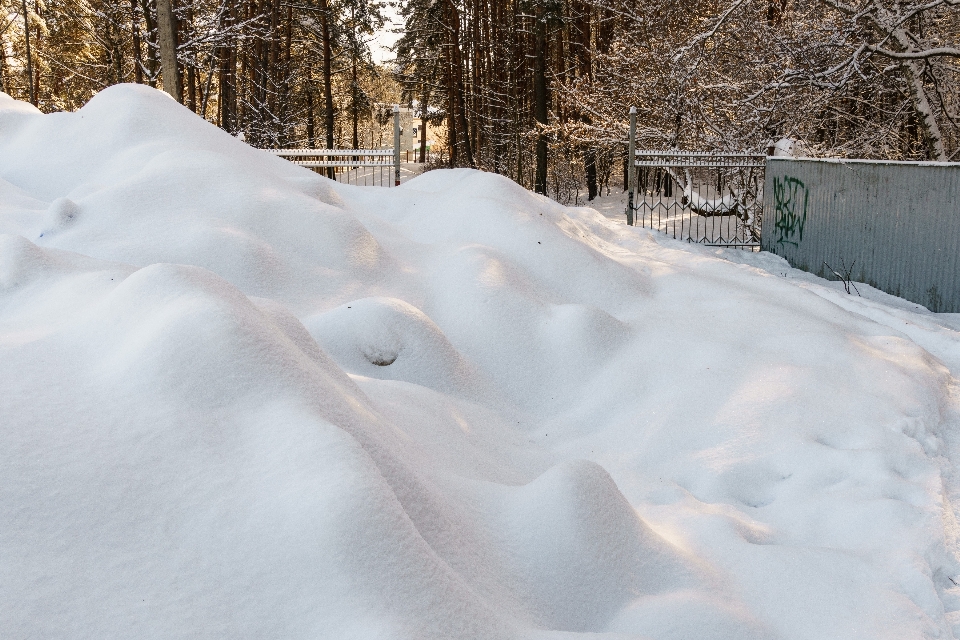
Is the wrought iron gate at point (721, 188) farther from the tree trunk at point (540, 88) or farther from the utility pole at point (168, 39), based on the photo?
the utility pole at point (168, 39)

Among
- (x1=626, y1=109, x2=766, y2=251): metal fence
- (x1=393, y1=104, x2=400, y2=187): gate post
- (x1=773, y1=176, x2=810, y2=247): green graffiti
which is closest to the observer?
(x1=773, y1=176, x2=810, y2=247): green graffiti

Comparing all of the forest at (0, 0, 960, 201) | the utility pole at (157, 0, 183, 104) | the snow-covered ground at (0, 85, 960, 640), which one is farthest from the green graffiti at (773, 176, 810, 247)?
the utility pole at (157, 0, 183, 104)

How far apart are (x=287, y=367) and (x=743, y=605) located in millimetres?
1751

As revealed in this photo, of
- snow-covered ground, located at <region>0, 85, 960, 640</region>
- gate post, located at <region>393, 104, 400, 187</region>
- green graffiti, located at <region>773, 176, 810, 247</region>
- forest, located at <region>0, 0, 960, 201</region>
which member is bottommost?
snow-covered ground, located at <region>0, 85, 960, 640</region>

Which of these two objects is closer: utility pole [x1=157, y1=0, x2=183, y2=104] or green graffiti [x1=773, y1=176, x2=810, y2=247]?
green graffiti [x1=773, y1=176, x2=810, y2=247]

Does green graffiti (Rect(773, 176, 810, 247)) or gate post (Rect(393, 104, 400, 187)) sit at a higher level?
gate post (Rect(393, 104, 400, 187))

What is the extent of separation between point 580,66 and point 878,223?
15.0 m

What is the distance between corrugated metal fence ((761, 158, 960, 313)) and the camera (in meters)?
7.94

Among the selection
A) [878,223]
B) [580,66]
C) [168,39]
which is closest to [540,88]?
[580,66]

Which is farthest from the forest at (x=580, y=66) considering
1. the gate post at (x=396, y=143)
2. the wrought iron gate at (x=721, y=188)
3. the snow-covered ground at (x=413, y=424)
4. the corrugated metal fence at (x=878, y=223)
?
the snow-covered ground at (x=413, y=424)

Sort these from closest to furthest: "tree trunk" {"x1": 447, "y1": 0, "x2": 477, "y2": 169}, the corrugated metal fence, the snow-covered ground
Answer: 1. the snow-covered ground
2. the corrugated metal fence
3. "tree trunk" {"x1": 447, "y1": 0, "x2": 477, "y2": 169}

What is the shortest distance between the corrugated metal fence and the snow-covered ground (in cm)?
133

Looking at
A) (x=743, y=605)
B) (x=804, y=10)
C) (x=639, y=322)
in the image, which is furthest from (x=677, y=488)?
(x=804, y=10)

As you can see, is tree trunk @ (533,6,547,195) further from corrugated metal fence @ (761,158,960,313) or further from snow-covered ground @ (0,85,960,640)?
snow-covered ground @ (0,85,960,640)
